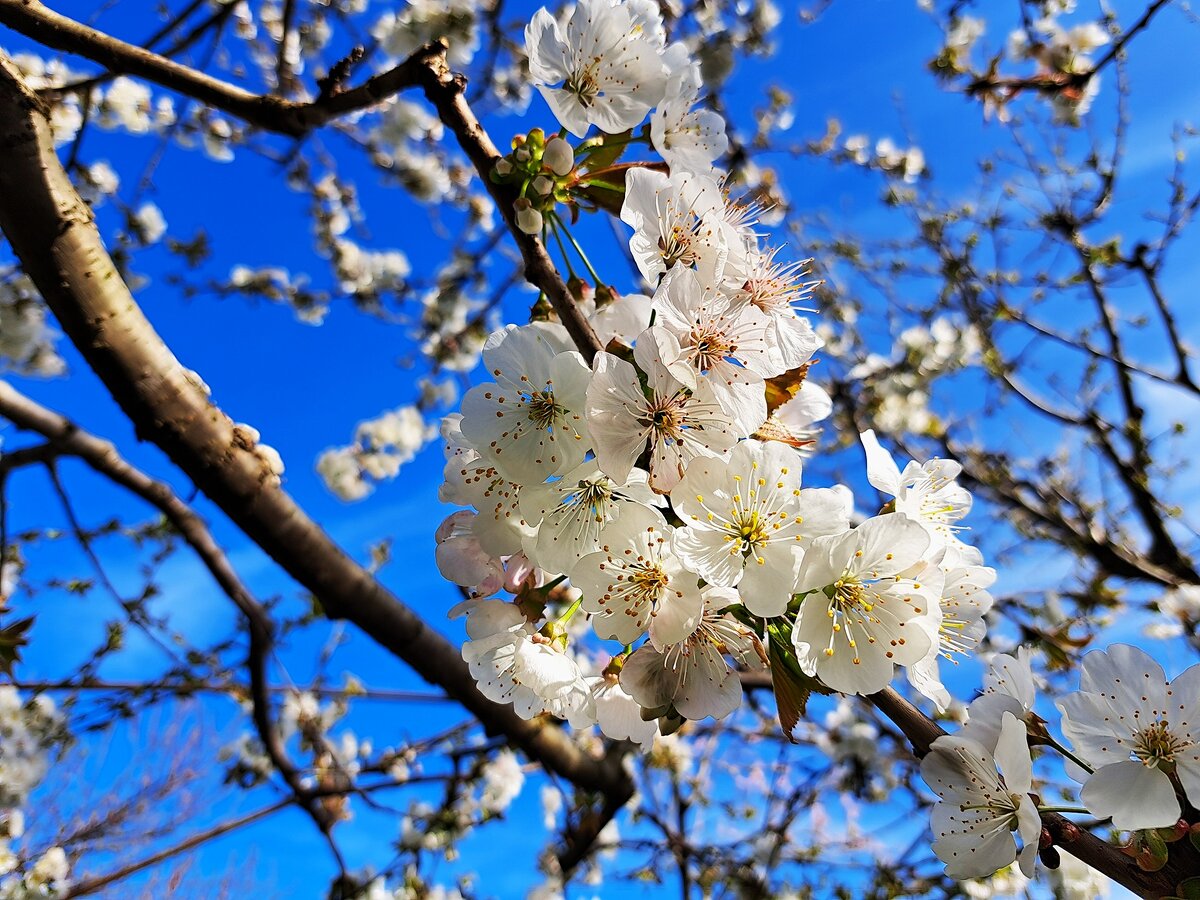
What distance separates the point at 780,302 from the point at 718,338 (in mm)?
166

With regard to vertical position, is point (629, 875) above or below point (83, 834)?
below

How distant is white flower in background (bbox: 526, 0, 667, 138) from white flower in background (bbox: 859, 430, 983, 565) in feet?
1.88

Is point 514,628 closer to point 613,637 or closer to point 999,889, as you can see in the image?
point 613,637

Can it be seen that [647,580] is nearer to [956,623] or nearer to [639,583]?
[639,583]

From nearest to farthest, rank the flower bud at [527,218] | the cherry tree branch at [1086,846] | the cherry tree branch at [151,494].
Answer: the cherry tree branch at [1086,846] → the flower bud at [527,218] → the cherry tree branch at [151,494]

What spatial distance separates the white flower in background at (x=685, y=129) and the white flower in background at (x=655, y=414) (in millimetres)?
362

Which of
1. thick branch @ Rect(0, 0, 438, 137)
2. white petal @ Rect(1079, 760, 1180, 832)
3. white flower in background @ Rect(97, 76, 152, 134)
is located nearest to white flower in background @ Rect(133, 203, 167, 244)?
white flower in background @ Rect(97, 76, 152, 134)

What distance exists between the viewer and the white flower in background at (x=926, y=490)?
0.91 metres

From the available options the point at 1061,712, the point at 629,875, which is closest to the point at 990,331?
the point at 629,875

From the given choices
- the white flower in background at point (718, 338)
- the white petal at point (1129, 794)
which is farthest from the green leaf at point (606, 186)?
the white petal at point (1129, 794)

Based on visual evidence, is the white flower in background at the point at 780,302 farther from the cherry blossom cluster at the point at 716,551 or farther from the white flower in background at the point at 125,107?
the white flower in background at the point at 125,107

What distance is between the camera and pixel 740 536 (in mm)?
762

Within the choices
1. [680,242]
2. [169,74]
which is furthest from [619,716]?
[169,74]

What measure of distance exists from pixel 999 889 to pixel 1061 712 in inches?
149
